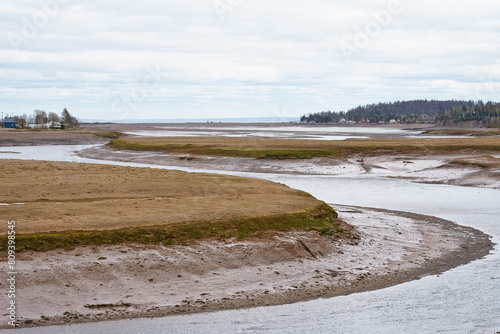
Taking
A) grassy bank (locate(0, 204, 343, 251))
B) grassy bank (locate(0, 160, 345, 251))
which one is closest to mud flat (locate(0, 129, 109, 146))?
grassy bank (locate(0, 160, 345, 251))

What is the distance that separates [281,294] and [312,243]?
5067mm

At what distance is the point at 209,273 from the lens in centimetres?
1933

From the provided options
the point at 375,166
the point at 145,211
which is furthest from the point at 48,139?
the point at 145,211

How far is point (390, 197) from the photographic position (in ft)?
139

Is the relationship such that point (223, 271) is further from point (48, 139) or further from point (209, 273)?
point (48, 139)

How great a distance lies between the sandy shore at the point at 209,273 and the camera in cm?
1650

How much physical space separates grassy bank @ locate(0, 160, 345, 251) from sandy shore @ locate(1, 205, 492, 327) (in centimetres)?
75

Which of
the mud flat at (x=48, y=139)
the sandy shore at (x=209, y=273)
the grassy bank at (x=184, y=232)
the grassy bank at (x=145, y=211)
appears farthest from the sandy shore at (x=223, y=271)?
the mud flat at (x=48, y=139)

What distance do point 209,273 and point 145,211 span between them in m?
5.94

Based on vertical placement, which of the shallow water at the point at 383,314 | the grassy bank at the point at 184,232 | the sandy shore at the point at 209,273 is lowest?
the shallow water at the point at 383,314

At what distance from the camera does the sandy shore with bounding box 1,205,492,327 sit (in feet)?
54.1

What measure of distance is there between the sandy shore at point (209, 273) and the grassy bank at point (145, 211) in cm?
75

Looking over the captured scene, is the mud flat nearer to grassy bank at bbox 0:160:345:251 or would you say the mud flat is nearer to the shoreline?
the shoreline

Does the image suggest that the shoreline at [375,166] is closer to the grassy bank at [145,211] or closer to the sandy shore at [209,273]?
the grassy bank at [145,211]
